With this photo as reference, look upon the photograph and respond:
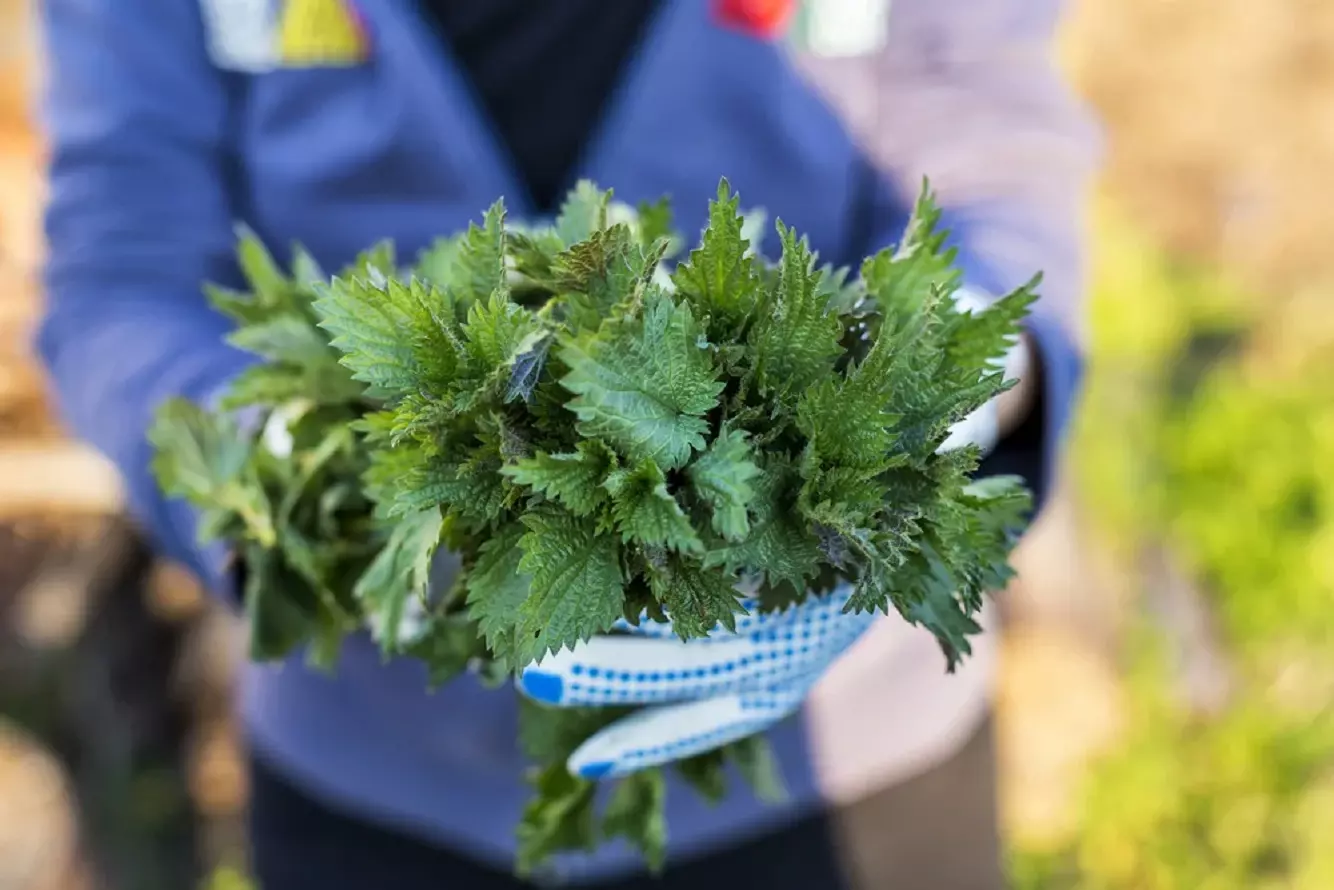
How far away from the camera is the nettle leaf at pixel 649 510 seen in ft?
1.42

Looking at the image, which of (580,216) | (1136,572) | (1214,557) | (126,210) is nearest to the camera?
(580,216)

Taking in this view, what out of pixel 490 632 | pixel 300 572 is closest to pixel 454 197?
pixel 300 572

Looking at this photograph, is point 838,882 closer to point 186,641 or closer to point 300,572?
point 300,572

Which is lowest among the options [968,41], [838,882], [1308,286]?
[838,882]

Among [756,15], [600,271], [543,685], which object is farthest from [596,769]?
[756,15]

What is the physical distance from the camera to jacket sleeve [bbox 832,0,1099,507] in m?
0.91

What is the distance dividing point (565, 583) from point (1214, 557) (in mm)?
1786

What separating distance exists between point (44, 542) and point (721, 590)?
1.68m

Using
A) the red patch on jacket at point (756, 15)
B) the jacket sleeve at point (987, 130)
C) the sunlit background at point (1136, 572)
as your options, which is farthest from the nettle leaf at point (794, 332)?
the sunlit background at point (1136, 572)

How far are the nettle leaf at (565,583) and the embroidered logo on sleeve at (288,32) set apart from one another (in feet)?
2.14

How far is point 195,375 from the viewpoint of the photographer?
0.83m

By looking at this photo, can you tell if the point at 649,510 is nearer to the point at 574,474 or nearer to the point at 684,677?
the point at 574,474

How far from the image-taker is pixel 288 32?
37.3 inches

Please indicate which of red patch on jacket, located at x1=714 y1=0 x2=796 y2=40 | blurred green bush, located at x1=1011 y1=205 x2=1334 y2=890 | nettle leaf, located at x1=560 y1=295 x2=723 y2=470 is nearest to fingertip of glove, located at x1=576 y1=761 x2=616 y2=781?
nettle leaf, located at x1=560 y1=295 x2=723 y2=470
